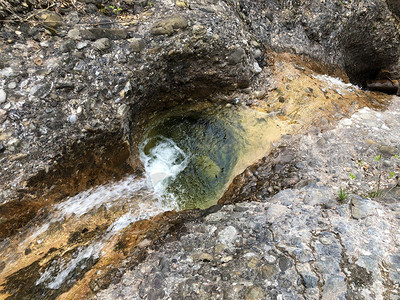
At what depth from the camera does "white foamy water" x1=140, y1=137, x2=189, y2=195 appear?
13.8 ft

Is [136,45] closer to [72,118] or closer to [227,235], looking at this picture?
[72,118]

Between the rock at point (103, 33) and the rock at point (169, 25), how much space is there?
43 cm

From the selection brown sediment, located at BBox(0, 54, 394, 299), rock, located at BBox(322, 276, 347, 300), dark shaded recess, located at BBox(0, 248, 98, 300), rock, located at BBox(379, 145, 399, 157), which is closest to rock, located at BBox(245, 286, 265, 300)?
rock, located at BBox(322, 276, 347, 300)

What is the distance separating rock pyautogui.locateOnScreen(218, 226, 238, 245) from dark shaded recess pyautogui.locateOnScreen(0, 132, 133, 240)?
188 cm

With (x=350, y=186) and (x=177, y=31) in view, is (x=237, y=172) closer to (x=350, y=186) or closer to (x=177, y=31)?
(x=350, y=186)

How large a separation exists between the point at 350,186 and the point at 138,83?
3135 millimetres

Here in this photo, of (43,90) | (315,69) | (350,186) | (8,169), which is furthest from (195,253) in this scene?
(315,69)

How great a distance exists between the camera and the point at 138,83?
3.74 metres

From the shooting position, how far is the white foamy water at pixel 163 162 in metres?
4.19

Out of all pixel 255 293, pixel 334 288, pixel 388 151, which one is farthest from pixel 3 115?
pixel 388 151

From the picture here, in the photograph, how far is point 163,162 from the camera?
14.5ft

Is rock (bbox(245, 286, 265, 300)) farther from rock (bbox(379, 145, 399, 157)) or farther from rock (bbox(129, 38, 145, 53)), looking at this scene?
rock (bbox(129, 38, 145, 53))

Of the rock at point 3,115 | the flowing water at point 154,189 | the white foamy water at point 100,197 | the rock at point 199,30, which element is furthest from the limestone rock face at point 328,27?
the rock at point 3,115

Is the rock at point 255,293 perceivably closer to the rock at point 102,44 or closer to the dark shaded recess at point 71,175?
the dark shaded recess at point 71,175
